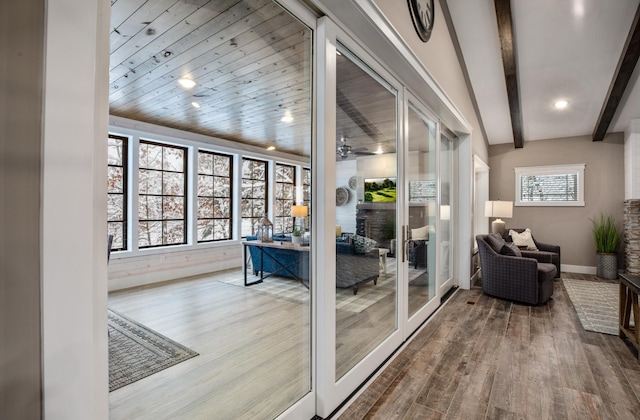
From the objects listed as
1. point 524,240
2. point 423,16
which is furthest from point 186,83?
point 524,240

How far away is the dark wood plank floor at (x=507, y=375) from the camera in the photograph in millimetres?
1876

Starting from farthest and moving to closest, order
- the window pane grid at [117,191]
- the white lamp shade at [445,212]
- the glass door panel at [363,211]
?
the white lamp shade at [445,212]
the glass door panel at [363,211]
the window pane grid at [117,191]

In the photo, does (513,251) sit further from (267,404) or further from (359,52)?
(267,404)

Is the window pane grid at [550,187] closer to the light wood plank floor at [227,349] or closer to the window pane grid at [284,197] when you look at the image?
the light wood plank floor at [227,349]

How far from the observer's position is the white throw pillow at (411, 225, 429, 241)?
3.17 metres

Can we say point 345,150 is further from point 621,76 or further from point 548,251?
point 548,251

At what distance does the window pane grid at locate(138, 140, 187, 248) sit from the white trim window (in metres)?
7.04

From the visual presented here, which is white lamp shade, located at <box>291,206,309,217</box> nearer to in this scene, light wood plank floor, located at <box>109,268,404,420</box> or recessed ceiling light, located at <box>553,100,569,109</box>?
light wood plank floor, located at <box>109,268,404,420</box>

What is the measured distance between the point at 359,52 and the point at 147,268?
6.12 ft

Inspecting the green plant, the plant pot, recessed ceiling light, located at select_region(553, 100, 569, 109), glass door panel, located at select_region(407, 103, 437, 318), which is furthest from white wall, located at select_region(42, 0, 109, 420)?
the green plant

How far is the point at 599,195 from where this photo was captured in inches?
231

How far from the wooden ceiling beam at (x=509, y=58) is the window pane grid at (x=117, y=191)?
167 inches

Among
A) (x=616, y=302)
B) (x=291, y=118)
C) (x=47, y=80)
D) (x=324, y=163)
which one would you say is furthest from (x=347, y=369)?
(x=616, y=302)

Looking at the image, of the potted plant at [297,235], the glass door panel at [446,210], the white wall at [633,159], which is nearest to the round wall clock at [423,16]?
the glass door panel at [446,210]
